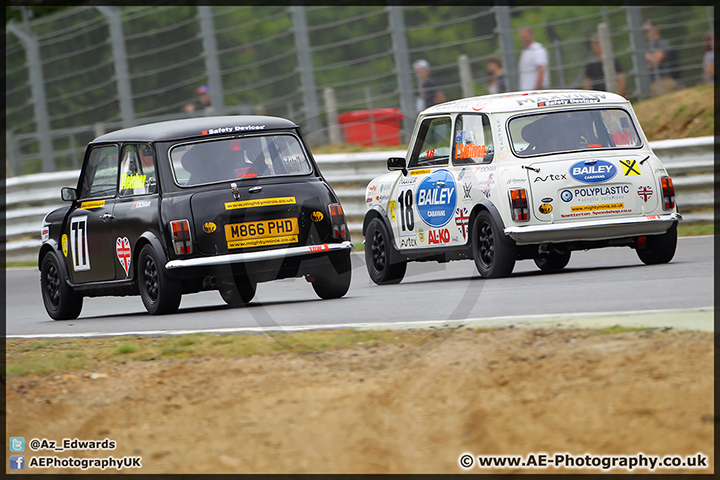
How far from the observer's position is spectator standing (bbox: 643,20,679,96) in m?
17.0

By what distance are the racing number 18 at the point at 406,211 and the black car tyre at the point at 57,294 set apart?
3.45 meters

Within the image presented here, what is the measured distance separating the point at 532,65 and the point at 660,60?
184 centimetres

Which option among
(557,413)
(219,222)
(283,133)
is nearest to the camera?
(557,413)

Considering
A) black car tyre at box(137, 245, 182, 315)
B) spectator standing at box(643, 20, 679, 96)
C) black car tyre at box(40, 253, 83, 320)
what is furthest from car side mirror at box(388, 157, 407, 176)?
spectator standing at box(643, 20, 679, 96)

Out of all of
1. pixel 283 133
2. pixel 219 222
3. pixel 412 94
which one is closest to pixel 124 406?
pixel 219 222

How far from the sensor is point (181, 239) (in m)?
10.6

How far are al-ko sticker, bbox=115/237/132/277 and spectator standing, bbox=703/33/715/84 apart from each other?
30.9 ft

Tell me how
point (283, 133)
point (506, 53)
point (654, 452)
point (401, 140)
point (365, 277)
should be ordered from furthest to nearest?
point (401, 140)
point (506, 53)
point (365, 277)
point (283, 133)
point (654, 452)

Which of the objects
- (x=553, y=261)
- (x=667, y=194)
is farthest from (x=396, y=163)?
(x=667, y=194)

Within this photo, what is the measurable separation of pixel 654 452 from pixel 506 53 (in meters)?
12.6

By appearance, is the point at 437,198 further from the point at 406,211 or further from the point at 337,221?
the point at 337,221

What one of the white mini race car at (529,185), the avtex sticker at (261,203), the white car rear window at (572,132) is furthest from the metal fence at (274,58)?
the avtex sticker at (261,203)

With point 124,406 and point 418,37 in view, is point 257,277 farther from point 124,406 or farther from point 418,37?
point 418,37

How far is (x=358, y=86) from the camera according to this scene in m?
18.2
